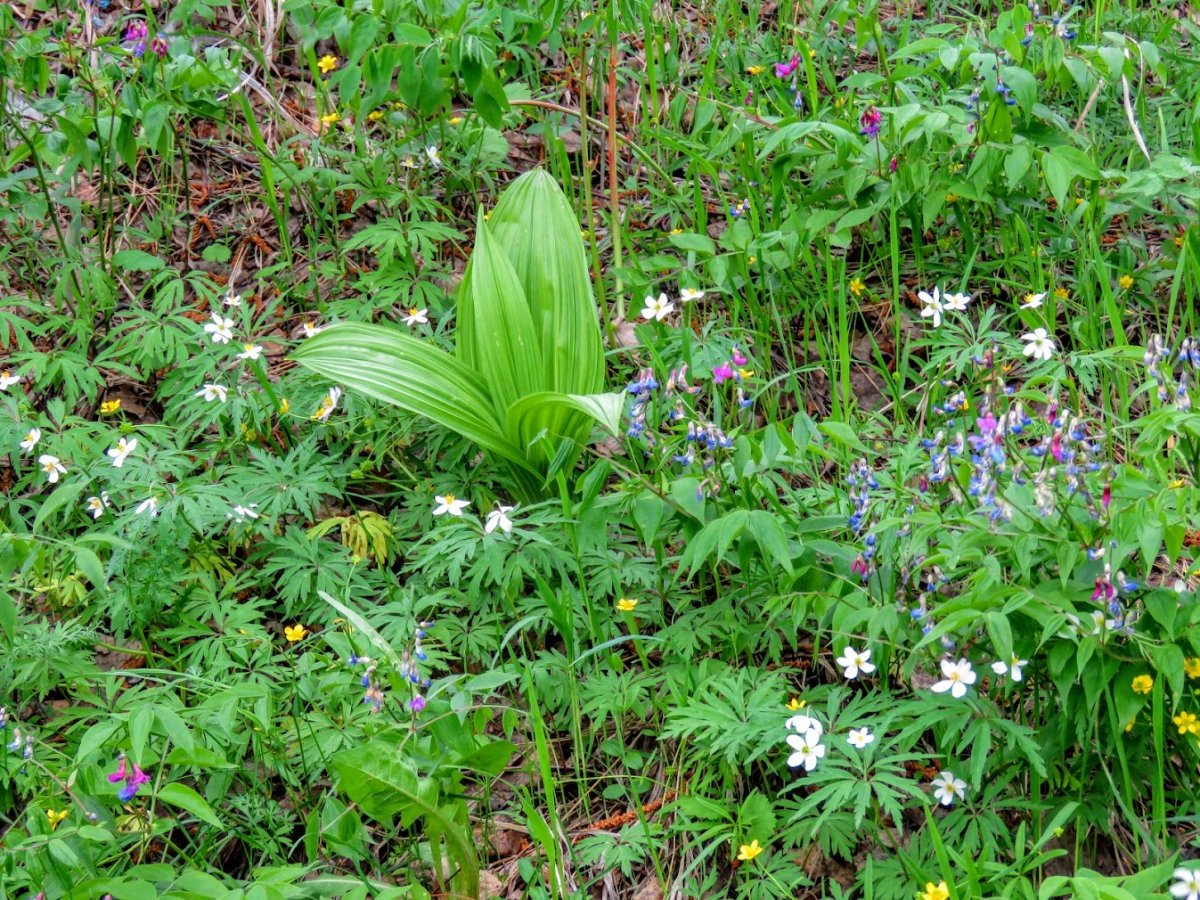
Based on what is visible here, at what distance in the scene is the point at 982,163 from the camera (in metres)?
2.82

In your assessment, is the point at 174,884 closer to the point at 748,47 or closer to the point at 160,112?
the point at 160,112

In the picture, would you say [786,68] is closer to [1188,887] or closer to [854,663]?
[854,663]

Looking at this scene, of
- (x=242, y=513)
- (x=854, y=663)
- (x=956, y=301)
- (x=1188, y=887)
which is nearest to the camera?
(x=1188, y=887)

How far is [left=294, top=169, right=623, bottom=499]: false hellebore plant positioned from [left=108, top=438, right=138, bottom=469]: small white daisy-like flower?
0.40 m

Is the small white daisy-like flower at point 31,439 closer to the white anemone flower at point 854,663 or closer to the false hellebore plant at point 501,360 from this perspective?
the false hellebore plant at point 501,360

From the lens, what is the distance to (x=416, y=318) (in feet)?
9.80

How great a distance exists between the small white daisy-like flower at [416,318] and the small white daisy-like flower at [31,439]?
0.86 metres

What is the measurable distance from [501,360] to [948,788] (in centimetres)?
131

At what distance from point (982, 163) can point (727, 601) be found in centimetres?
122

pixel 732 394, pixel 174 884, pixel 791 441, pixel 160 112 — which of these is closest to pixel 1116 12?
pixel 732 394

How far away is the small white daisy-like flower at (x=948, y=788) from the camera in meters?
1.95

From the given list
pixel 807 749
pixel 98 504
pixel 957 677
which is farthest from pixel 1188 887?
pixel 98 504

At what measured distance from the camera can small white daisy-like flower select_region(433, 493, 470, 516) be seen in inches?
96.7

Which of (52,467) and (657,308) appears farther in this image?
(657,308)
